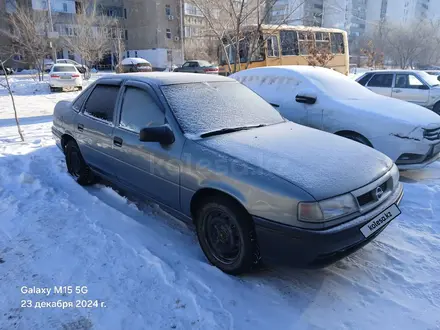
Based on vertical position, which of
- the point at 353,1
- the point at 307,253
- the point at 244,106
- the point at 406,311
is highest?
the point at 353,1

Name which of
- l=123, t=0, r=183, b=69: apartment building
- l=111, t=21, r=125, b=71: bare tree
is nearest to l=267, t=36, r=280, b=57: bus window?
l=111, t=21, r=125, b=71: bare tree

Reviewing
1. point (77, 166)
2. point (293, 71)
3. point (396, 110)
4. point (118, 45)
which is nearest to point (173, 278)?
point (77, 166)

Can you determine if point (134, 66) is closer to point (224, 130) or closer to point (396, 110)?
point (396, 110)

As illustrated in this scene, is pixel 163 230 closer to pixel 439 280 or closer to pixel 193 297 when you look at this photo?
pixel 193 297

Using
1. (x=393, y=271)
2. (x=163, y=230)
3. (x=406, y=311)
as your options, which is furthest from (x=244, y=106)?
(x=406, y=311)

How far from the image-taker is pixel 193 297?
2.52 metres

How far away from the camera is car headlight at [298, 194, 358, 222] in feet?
7.49

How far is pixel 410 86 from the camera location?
10.0m

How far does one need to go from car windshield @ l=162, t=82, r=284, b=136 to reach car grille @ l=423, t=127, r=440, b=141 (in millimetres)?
2397

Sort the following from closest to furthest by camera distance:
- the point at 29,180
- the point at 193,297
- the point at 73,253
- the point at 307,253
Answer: the point at 307,253, the point at 193,297, the point at 73,253, the point at 29,180

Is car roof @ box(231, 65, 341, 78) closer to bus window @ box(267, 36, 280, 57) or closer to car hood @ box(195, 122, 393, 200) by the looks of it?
car hood @ box(195, 122, 393, 200)

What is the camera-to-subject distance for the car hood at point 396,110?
15.8 ft

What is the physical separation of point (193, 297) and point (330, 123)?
3662mm

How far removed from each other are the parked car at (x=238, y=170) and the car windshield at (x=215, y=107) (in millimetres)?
13
